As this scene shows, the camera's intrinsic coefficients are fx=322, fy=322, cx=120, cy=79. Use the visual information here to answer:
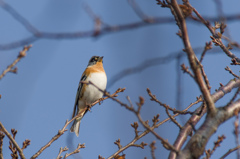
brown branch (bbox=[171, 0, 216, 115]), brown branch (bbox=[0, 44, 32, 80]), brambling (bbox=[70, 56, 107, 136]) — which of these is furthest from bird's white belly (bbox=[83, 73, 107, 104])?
brown branch (bbox=[171, 0, 216, 115])

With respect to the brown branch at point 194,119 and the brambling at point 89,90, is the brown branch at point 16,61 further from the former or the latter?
the brambling at point 89,90

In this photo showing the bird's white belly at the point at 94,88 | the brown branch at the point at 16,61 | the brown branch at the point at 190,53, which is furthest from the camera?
the bird's white belly at the point at 94,88

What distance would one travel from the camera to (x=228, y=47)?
442 centimetres

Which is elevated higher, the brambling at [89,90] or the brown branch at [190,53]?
the brambling at [89,90]

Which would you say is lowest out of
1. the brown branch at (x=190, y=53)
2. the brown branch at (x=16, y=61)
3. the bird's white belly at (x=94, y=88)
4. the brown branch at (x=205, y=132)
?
the brown branch at (x=205, y=132)

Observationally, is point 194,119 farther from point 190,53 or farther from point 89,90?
point 89,90

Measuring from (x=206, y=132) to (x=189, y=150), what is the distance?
19 centimetres

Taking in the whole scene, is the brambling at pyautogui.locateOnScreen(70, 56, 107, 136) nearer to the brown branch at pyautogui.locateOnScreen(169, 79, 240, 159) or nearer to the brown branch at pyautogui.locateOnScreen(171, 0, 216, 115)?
the brown branch at pyautogui.locateOnScreen(169, 79, 240, 159)

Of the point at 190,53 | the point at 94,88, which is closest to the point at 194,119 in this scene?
the point at 190,53

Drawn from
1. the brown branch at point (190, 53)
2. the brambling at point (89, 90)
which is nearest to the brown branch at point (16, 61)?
the brown branch at point (190, 53)

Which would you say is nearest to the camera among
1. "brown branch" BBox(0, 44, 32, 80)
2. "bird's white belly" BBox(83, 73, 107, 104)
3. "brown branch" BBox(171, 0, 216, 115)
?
"brown branch" BBox(171, 0, 216, 115)

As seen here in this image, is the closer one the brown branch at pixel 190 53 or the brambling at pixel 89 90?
the brown branch at pixel 190 53

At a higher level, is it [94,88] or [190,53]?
[94,88]

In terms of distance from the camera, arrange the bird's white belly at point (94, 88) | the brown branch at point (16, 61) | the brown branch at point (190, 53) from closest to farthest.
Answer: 1. the brown branch at point (190, 53)
2. the brown branch at point (16, 61)
3. the bird's white belly at point (94, 88)
